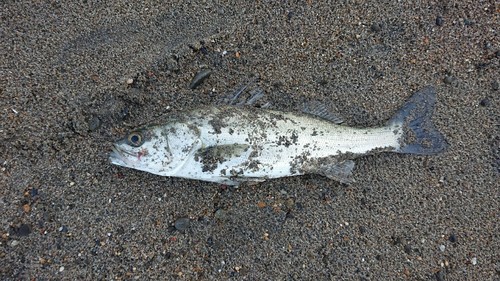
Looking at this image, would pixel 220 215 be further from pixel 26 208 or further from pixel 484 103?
pixel 484 103

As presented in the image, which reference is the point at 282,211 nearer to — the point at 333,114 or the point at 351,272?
the point at 351,272

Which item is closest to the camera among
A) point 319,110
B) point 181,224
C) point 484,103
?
point 181,224

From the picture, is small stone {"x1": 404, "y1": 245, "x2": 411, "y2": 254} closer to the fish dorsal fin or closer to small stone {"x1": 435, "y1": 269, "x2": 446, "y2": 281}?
small stone {"x1": 435, "y1": 269, "x2": 446, "y2": 281}

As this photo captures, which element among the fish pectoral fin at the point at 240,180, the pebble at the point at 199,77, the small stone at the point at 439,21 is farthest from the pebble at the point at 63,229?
the small stone at the point at 439,21

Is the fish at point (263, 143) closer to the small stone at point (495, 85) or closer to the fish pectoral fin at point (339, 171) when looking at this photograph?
the fish pectoral fin at point (339, 171)

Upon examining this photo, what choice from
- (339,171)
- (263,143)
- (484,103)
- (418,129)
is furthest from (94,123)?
(484,103)

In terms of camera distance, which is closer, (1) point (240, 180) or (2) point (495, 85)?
(1) point (240, 180)

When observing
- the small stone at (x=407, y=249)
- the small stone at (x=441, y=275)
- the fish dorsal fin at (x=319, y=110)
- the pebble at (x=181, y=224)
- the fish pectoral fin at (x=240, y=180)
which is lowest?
the small stone at (x=441, y=275)

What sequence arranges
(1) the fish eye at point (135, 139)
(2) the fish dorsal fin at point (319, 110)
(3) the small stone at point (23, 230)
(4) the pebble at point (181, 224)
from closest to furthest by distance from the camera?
(1) the fish eye at point (135, 139) → (3) the small stone at point (23, 230) → (4) the pebble at point (181, 224) → (2) the fish dorsal fin at point (319, 110)
